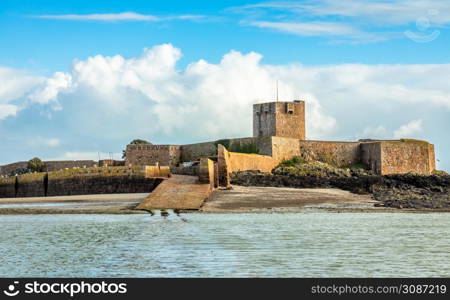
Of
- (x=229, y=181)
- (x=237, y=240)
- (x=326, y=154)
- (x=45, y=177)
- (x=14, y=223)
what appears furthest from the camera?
(x=326, y=154)

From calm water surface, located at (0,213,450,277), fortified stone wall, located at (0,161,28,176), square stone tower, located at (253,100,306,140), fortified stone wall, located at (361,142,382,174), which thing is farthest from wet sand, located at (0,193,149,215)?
fortified stone wall, located at (361,142,382,174)

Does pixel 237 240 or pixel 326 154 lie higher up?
pixel 326 154

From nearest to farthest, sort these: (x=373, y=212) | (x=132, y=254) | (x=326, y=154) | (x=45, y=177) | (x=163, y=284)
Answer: (x=163, y=284)
(x=132, y=254)
(x=373, y=212)
(x=45, y=177)
(x=326, y=154)

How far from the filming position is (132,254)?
1903cm

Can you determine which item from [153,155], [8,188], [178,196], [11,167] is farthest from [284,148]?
[11,167]

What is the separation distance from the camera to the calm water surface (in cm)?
1647

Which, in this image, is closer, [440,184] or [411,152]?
[440,184]

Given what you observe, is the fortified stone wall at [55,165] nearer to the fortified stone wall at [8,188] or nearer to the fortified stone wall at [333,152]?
the fortified stone wall at [8,188]

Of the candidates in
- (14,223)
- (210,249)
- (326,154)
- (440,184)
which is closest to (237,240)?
(210,249)

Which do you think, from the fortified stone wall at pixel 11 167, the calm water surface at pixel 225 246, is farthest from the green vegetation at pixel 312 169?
the fortified stone wall at pixel 11 167

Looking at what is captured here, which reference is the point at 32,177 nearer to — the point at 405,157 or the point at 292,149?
the point at 292,149

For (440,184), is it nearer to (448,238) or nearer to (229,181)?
(229,181)

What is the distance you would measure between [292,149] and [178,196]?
76.0ft

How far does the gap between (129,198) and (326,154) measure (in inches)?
962
